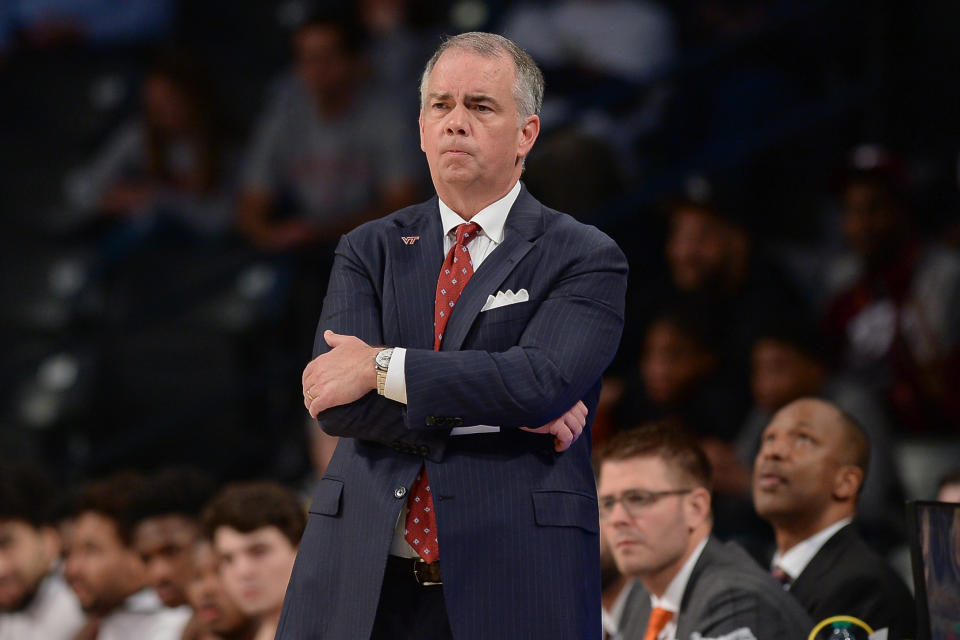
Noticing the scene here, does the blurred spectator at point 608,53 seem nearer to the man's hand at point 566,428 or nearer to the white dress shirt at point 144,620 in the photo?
the white dress shirt at point 144,620

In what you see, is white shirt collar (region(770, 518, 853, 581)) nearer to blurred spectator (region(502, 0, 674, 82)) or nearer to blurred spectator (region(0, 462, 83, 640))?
blurred spectator (region(0, 462, 83, 640))

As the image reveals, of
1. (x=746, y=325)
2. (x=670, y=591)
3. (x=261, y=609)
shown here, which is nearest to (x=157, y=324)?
(x=746, y=325)

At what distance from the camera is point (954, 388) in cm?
650

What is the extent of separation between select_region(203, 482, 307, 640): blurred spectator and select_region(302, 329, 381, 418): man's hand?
6.41 ft

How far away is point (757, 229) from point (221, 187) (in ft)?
10.8

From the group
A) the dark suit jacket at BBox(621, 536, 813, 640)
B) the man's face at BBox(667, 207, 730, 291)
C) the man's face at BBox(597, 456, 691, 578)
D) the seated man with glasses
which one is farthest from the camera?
the man's face at BBox(667, 207, 730, 291)

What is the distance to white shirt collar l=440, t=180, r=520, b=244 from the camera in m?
3.21

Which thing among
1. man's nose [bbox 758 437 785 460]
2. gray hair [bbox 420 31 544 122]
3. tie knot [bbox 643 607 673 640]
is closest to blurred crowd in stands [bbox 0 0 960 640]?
man's nose [bbox 758 437 785 460]

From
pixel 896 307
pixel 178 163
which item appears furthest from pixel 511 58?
pixel 178 163

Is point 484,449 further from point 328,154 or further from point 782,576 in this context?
point 328,154

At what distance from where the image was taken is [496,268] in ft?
10.3

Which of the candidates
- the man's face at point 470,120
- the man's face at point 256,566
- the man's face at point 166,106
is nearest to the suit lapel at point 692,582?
the man's face at point 256,566

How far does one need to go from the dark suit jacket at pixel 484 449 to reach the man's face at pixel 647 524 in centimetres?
154

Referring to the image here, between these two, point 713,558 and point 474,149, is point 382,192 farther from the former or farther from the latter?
point 474,149
